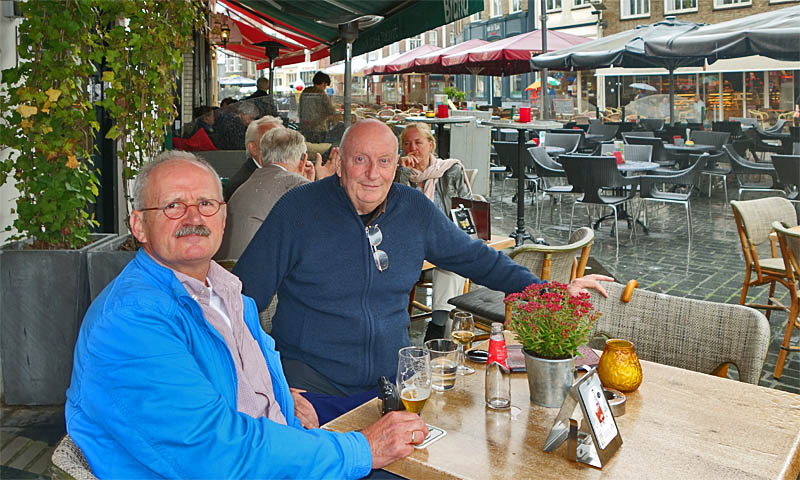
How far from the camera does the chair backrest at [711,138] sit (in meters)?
12.6

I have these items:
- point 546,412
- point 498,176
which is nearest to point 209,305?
point 546,412

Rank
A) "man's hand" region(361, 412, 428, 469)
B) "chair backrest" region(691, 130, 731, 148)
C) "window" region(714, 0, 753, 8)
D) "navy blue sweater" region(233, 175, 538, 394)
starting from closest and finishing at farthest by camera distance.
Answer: "man's hand" region(361, 412, 428, 469)
"navy blue sweater" region(233, 175, 538, 394)
"chair backrest" region(691, 130, 731, 148)
"window" region(714, 0, 753, 8)

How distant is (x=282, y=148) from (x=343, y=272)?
1.94 metres

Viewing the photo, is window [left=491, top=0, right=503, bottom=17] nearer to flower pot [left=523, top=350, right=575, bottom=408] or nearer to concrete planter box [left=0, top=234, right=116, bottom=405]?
concrete planter box [left=0, top=234, right=116, bottom=405]

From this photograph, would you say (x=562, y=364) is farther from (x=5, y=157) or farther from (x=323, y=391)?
(x=5, y=157)

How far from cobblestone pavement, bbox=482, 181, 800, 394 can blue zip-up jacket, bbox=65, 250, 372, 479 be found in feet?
12.3

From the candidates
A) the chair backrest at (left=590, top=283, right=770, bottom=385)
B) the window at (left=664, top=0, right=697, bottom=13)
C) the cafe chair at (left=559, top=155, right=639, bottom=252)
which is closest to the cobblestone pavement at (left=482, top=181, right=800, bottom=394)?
the cafe chair at (left=559, top=155, right=639, bottom=252)

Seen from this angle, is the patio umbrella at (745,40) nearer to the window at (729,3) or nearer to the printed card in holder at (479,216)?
the printed card in holder at (479,216)

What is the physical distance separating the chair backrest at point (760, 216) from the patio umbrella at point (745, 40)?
155 inches

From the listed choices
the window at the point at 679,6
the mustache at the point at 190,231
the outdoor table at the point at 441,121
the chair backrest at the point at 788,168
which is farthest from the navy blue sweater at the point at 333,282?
the window at the point at 679,6

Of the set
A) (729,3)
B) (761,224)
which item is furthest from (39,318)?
(729,3)

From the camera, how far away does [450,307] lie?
520 centimetres

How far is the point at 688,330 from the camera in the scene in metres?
2.59

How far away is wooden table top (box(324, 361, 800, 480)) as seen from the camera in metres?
1.68
